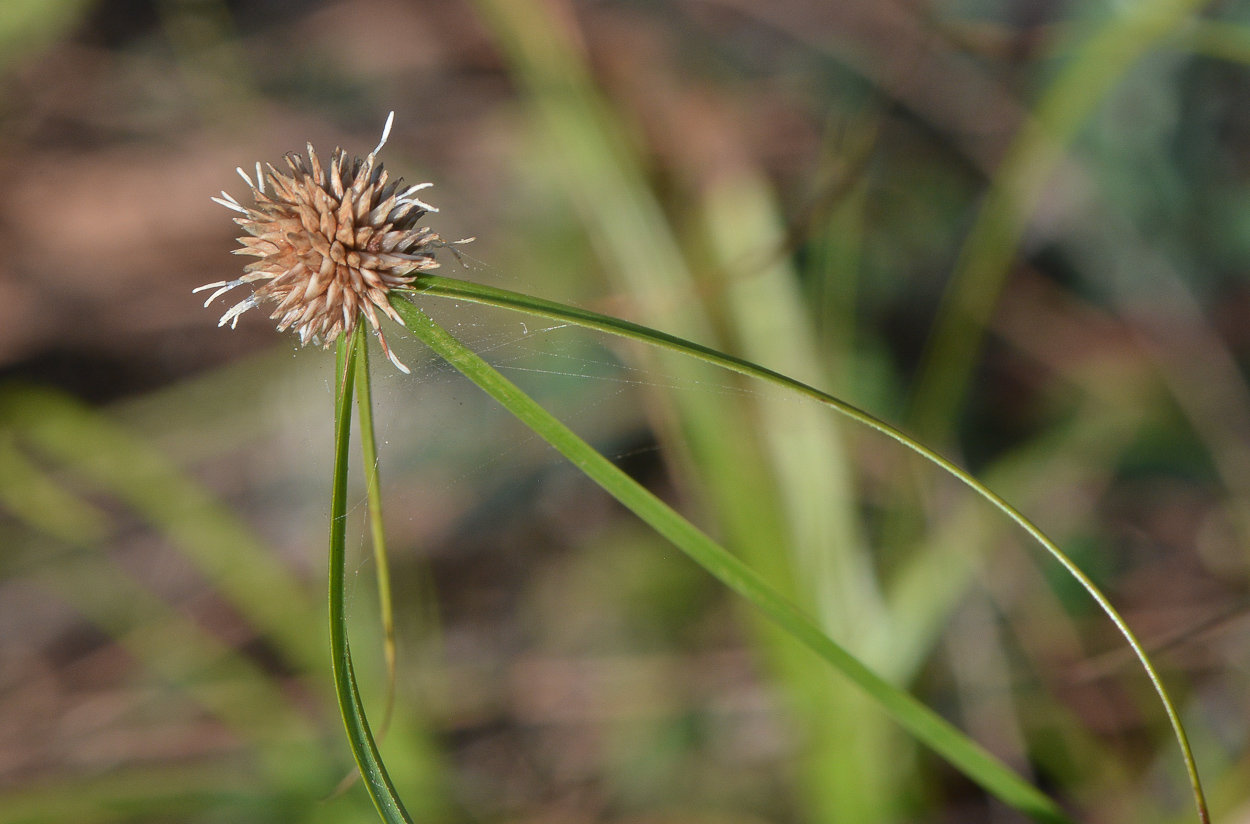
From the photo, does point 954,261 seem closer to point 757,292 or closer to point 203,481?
point 757,292

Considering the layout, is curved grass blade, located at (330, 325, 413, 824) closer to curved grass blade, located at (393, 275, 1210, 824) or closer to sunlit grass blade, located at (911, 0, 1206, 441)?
curved grass blade, located at (393, 275, 1210, 824)

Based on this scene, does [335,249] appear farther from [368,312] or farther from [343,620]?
[343,620]

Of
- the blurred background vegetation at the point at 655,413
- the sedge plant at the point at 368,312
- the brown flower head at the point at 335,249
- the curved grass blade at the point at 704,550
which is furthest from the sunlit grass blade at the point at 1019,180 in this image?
the brown flower head at the point at 335,249

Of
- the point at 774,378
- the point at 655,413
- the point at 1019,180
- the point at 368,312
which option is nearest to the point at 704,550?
the point at 774,378

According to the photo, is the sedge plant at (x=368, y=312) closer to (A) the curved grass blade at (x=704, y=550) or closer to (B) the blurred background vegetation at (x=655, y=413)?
(A) the curved grass blade at (x=704, y=550)

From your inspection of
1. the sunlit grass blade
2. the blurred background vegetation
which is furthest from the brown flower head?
the sunlit grass blade
